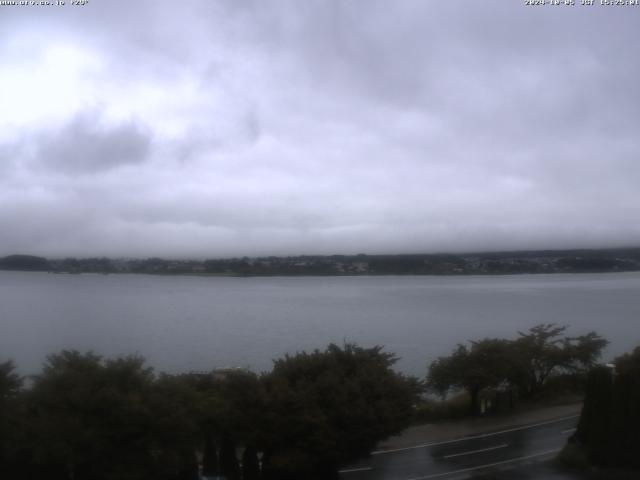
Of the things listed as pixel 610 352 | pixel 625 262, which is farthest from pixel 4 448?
pixel 625 262

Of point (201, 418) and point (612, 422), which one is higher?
point (201, 418)

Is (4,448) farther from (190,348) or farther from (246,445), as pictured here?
(190,348)

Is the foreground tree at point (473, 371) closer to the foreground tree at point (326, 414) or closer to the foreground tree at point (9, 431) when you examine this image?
the foreground tree at point (326, 414)

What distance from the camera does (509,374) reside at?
97.1 ft

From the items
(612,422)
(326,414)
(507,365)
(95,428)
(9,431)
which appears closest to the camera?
(9,431)

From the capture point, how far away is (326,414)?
53.9 feet

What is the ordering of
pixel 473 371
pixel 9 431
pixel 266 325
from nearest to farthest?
pixel 9 431 → pixel 473 371 → pixel 266 325

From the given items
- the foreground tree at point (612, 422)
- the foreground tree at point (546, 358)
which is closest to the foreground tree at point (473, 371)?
the foreground tree at point (546, 358)

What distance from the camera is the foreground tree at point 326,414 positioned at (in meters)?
16.0

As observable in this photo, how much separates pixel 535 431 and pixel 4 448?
16447 millimetres

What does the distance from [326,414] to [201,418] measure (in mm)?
2995

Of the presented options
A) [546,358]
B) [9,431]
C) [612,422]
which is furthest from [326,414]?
[546,358]

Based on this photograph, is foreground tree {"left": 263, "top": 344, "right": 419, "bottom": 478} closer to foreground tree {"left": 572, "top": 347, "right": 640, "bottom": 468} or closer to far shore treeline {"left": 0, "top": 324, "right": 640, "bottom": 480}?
far shore treeline {"left": 0, "top": 324, "right": 640, "bottom": 480}

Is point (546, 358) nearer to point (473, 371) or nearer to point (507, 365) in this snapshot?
point (507, 365)
